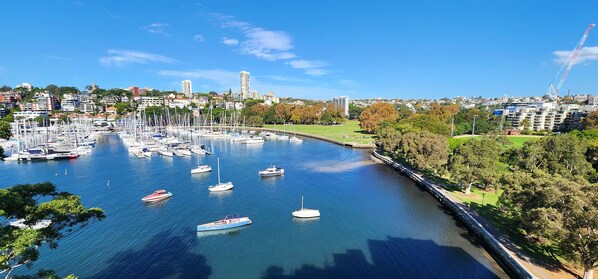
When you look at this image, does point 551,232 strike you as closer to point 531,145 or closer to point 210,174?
point 531,145

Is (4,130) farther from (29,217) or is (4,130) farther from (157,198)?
(157,198)

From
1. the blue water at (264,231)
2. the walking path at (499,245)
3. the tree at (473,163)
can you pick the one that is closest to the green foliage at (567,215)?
the walking path at (499,245)

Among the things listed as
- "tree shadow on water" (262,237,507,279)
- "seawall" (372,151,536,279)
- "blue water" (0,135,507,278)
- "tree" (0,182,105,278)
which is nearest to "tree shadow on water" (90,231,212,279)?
"blue water" (0,135,507,278)

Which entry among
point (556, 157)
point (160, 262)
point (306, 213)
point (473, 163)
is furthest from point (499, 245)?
point (160, 262)

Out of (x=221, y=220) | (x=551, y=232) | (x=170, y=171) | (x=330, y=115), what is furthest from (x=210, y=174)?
(x=330, y=115)

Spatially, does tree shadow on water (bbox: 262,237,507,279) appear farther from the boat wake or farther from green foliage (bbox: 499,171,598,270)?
the boat wake

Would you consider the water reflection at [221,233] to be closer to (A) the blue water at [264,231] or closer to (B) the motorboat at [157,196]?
(A) the blue water at [264,231]
